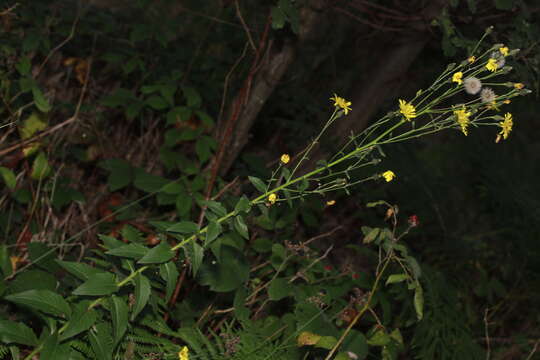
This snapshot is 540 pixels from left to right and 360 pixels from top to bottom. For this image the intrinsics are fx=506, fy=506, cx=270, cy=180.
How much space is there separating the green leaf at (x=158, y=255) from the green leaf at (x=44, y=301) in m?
0.25

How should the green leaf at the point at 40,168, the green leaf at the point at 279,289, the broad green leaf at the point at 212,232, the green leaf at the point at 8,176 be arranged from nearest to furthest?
the broad green leaf at the point at 212,232
the green leaf at the point at 279,289
the green leaf at the point at 8,176
the green leaf at the point at 40,168

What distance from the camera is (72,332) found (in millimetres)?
1259

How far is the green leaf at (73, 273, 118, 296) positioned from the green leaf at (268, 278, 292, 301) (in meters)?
0.63

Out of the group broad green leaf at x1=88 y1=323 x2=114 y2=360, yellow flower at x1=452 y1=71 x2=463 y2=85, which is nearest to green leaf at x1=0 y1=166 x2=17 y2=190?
broad green leaf at x1=88 y1=323 x2=114 y2=360

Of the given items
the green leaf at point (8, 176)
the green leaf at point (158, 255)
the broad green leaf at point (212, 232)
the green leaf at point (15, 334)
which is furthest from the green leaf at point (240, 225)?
the green leaf at point (8, 176)

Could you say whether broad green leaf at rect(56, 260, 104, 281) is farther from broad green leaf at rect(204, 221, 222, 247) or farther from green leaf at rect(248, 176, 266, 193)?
green leaf at rect(248, 176, 266, 193)

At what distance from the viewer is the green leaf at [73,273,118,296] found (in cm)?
126

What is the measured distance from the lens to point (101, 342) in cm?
131

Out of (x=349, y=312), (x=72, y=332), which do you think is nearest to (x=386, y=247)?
(x=349, y=312)

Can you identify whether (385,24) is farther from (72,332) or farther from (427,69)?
(72,332)

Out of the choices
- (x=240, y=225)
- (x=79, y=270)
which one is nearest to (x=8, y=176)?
(x=79, y=270)

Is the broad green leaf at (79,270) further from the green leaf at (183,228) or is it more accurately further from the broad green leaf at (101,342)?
the green leaf at (183,228)

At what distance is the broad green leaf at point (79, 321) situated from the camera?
126cm

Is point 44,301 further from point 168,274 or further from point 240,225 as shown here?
point 240,225
